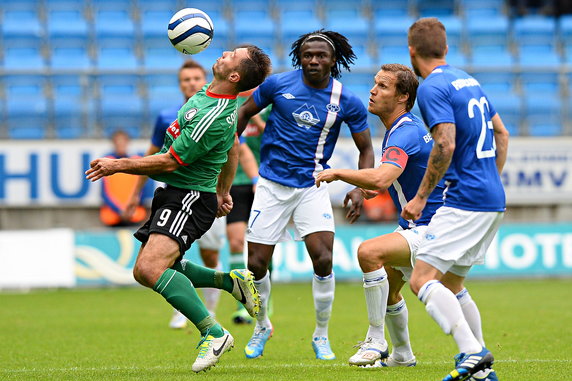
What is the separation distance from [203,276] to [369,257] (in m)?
1.27

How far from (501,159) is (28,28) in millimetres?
13946

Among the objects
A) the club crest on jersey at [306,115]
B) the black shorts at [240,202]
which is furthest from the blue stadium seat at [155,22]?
the club crest on jersey at [306,115]

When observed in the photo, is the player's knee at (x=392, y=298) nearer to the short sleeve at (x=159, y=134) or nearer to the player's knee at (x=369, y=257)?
the player's knee at (x=369, y=257)

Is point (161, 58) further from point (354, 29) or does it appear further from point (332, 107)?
point (332, 107)

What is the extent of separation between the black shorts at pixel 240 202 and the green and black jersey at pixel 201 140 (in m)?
3.45

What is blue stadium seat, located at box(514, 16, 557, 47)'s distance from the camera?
19.4 meters

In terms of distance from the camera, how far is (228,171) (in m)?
7.02

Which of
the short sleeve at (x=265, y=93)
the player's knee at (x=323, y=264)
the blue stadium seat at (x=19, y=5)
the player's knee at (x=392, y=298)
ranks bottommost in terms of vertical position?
the player's knee at (x=392, y=298)

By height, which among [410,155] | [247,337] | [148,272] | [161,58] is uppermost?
[161,58]

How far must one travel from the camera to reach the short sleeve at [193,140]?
6262 mm

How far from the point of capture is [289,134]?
745 cm

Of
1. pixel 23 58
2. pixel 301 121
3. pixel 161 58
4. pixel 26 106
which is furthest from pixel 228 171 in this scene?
pixel 23 58

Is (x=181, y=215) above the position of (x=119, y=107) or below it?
below

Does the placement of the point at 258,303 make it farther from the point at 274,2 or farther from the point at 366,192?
the point at 274,2
